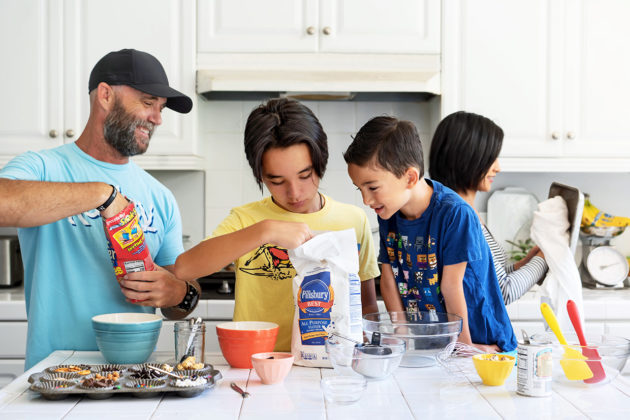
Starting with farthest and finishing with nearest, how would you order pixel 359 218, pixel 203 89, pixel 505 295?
pixel 203 89, pixel 505 295, pixel 359 218

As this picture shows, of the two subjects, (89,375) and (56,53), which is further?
(56,53)

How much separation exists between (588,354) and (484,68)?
1896 mm

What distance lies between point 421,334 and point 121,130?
37.1 inches

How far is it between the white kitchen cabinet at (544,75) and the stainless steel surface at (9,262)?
1990 millimetres

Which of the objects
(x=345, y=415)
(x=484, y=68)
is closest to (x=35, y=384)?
(x=345, y=415)

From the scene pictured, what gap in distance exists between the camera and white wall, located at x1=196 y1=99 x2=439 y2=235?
319cm

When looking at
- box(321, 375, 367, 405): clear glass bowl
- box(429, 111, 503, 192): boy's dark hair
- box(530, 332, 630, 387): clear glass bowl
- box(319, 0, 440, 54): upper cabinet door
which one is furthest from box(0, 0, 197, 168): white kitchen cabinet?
box(530, 332, 630, 387): clear glass bowl

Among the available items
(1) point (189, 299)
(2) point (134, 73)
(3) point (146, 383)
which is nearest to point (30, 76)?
(2) point (134, 73)

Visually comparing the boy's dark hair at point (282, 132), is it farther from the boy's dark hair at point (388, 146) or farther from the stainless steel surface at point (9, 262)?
the stainless steel surface at point (9, 262)

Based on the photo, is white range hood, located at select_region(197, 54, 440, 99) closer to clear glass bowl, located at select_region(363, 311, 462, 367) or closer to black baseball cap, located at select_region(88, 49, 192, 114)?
black baseball cap, located at select_region(88, 49, 192, 114)

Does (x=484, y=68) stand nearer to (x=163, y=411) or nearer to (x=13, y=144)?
(x=13, y=144)

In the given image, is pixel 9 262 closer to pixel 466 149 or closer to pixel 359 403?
pixel 466 149

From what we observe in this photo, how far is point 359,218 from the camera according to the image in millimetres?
1740

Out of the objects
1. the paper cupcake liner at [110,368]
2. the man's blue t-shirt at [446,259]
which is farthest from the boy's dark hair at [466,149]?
the paper cupcake liner at [110,368]
